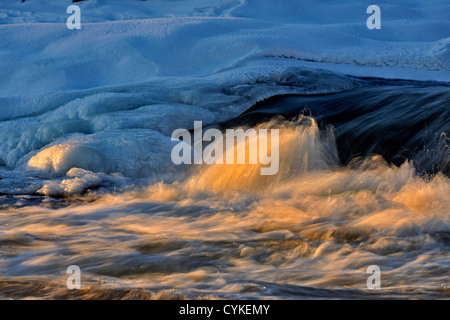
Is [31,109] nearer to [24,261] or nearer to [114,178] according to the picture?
[114,178]

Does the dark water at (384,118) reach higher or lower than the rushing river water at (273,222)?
higher

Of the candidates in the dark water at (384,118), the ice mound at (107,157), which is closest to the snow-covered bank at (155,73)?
the ice mound at (107,157)

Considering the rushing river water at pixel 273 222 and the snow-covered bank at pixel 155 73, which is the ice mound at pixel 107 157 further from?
the rushing river water at pixel 273 222

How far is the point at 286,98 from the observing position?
18.2ft

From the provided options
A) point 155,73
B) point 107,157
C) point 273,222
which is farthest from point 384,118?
point 155,73

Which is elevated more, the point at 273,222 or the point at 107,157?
the point at 107,157

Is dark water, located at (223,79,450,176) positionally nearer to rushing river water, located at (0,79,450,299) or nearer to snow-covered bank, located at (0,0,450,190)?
rushing river water, located at (0,79,450,299)

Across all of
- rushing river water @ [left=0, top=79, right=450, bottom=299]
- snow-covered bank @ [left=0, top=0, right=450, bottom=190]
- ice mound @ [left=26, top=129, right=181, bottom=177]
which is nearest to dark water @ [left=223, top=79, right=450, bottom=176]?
rushing river water @ [left=0, top=79, right=450, bottom=299]

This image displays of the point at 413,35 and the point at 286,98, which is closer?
the point at 286,98

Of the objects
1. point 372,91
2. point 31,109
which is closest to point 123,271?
point 31,109

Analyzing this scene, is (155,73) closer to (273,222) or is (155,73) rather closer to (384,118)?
(384,118)
